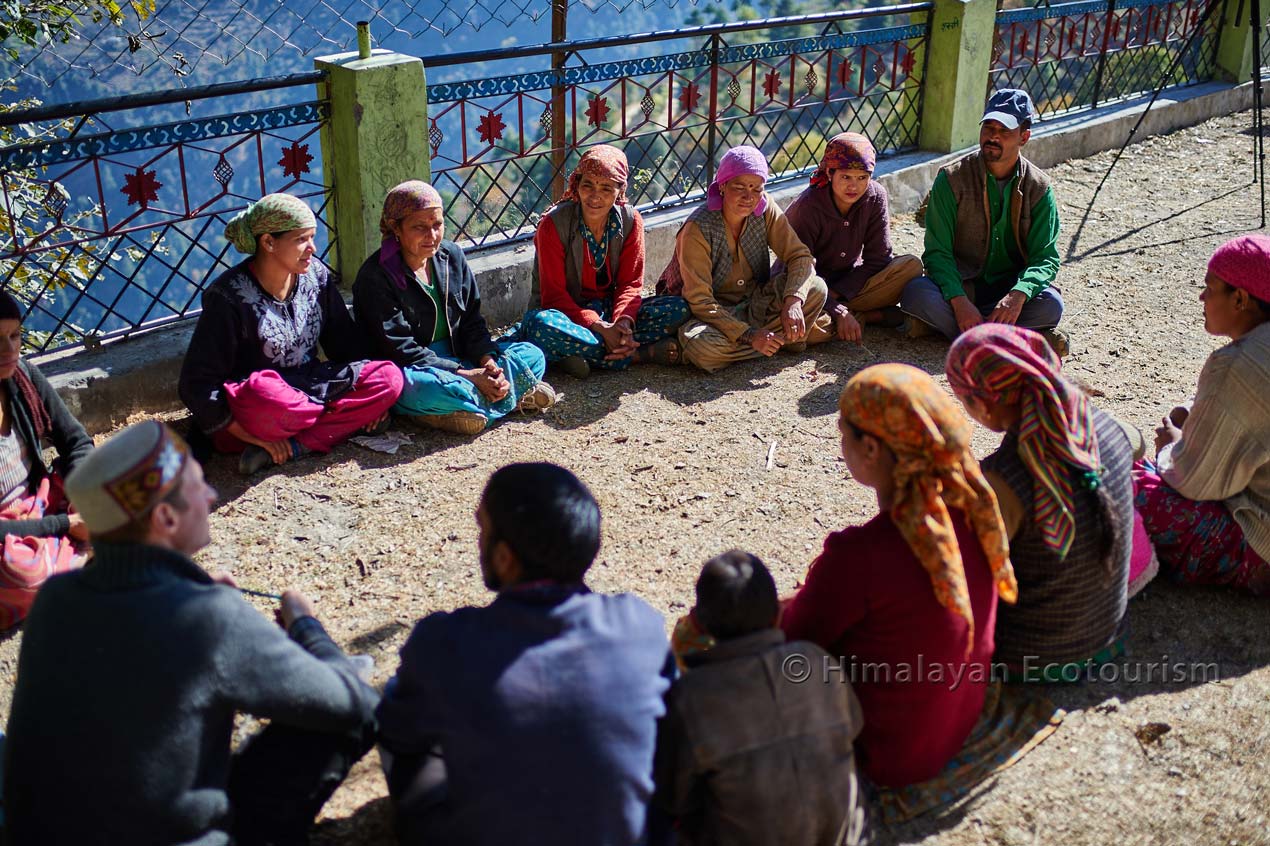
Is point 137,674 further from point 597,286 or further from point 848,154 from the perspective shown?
point 848,154

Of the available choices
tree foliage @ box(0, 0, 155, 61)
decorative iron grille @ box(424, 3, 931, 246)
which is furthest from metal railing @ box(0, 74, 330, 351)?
decorative iron grille @ box(424, 3, 931, 246)

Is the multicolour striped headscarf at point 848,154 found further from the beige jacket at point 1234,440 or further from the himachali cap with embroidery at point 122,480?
the himachali cap with embroidery at point 122,480

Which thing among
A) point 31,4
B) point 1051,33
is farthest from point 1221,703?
point 1051,33

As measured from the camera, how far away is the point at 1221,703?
10.7ft

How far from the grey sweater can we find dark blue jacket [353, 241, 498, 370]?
8.46 feet

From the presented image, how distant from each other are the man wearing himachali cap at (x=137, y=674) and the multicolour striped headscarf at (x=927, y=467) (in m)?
1.31

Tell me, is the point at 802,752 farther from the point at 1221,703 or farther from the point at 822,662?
the point at 1221,703

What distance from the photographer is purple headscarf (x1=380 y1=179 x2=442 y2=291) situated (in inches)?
179

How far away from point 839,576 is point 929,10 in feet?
20.5

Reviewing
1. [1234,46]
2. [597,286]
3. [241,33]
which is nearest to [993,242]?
[597,286]

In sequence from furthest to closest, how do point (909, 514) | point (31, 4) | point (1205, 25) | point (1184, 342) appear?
1. point (1205, 25)
2. point (1184, 342)
3. point (31, 4)
4. point (909, 514)

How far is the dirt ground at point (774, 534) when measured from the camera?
2896mm

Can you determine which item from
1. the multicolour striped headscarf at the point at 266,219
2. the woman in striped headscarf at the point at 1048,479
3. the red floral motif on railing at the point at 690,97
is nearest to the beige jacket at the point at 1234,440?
the woman in striped headscarf at the point at 1048,479

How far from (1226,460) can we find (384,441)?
2999mm
